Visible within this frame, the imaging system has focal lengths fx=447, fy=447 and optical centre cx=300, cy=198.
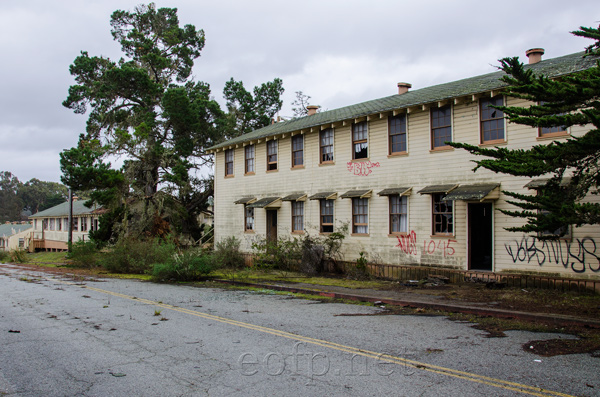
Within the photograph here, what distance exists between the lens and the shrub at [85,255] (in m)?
25.2

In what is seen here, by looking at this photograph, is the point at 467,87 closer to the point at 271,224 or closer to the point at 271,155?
the point at 271,155

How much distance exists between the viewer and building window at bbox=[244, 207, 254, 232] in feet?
79.5

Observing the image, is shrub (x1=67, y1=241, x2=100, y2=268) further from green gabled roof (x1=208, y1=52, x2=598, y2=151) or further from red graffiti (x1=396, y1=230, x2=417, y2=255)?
red graffiti (x1=396, y1=230, x2=417, y2=255)

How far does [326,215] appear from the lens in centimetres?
2009

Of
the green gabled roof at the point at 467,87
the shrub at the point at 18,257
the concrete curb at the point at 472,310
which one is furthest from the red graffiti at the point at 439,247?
the shrub at the point at 18,257

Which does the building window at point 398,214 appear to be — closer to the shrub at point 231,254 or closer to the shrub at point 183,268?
the shrub at point 183,268

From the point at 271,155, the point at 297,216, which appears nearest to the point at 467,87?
the point at 297,216

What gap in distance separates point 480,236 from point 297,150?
943 centimetres

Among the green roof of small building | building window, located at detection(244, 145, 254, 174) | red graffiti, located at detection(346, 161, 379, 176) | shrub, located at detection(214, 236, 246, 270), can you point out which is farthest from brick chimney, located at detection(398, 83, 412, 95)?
the green roof of small building

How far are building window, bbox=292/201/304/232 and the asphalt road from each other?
35.7 ft

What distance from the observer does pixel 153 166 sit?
102 feet

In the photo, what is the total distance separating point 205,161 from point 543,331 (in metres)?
30.4

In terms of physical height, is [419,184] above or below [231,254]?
above

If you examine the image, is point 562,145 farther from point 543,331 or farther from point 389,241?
point 389,241
